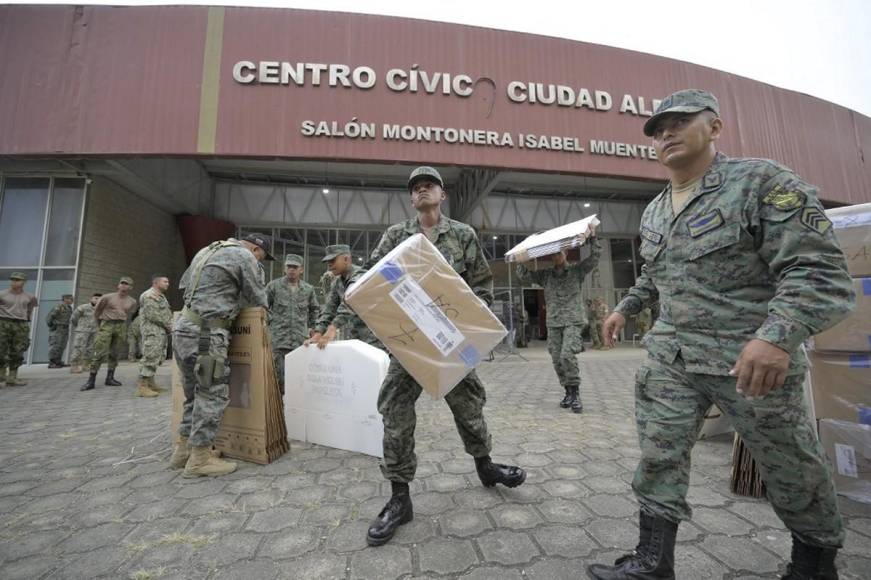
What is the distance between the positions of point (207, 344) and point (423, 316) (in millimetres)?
1884

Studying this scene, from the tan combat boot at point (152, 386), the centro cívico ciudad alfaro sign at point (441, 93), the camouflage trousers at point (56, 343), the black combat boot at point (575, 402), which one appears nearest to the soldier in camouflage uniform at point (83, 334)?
the camouflage trousers at point (56, 343)

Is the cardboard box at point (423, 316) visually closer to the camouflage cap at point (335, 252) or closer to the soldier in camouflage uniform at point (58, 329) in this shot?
the camouflage cap at point (335, 252)

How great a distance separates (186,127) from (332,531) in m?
9.23

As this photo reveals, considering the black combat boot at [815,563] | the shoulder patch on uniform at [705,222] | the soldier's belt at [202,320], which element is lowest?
the black combat boot at [815,563]

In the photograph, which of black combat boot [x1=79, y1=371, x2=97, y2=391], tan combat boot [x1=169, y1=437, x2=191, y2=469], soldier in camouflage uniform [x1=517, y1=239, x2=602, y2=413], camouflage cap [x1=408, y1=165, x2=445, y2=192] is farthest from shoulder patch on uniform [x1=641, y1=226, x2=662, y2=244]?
black combat boot [x1=79, y1=371, x2=97, y2=391]

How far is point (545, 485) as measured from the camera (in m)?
2.25

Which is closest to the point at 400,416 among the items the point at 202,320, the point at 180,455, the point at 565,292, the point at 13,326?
the point at 202,320

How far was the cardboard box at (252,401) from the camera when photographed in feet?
8.98

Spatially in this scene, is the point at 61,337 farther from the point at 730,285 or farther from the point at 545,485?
the point at 730,285

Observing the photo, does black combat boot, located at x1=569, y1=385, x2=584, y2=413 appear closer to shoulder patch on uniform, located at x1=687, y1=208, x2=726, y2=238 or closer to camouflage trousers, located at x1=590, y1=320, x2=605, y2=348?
shoulder patch on uniform, located at x1=687, y1=208, x2=726, y2=238

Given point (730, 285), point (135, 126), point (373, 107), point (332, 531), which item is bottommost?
point (332, 531)

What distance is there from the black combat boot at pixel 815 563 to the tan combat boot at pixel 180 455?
3.38 m

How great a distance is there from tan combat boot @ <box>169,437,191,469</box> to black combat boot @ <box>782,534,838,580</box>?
338 cm

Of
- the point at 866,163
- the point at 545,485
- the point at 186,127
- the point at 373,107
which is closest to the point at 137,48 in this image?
the point at 186,127
